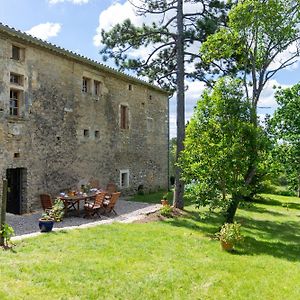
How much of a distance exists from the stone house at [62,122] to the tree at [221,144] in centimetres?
579

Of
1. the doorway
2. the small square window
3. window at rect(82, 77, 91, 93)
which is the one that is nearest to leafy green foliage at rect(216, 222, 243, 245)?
the doorway

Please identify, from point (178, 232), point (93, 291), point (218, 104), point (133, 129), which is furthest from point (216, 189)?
point (133, 129)

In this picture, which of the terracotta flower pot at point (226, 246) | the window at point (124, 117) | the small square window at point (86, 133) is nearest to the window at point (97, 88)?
the small square window at point (86, 133)

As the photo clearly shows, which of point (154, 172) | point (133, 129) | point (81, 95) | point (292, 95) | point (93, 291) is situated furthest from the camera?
point (154, 172)

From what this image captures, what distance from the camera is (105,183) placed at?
1647cm

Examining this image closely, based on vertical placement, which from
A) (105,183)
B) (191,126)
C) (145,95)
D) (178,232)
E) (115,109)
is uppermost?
(145,95)

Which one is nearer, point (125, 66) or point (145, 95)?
point (125, 66)

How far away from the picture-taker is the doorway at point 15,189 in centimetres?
1212

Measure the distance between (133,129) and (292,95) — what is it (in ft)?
28.3

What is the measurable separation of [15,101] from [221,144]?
7333mm

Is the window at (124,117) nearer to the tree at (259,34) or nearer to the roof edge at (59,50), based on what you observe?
the roof edge at (59,50)

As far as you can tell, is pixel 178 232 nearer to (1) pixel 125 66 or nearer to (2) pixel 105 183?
(2) pixel 105 183

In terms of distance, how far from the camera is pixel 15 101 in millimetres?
11906

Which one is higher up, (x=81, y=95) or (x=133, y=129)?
(x=81, y=95)
